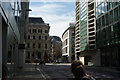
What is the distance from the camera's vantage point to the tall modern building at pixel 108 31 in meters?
51.8

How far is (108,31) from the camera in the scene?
57156 mm

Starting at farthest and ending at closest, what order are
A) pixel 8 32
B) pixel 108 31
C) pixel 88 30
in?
pixel 88 30, pixel 108 31, pixel 8 32

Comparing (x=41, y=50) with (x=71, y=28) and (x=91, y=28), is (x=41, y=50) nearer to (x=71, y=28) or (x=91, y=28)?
(x=71, y=28)

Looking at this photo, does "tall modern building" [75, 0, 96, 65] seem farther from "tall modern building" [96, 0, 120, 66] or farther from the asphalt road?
the asphalt road

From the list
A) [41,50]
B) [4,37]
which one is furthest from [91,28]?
[4,37]

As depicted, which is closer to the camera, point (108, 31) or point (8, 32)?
point (8, 32)

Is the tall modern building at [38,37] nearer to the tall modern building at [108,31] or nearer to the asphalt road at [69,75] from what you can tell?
the tall modern building at [108,31]

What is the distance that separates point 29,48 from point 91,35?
Answer: 3939 cm

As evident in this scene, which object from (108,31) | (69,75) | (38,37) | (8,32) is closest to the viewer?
(8,32)

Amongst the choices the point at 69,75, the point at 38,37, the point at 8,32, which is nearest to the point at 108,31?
the point at 69,75

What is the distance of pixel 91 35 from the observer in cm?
8300

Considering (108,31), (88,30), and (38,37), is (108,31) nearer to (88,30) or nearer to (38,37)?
(88,30)

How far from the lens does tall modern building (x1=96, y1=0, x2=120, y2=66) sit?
170 feet

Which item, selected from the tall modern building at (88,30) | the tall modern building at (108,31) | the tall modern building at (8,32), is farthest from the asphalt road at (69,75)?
the tall modern building at (88,30)
